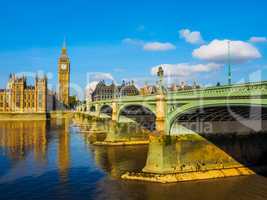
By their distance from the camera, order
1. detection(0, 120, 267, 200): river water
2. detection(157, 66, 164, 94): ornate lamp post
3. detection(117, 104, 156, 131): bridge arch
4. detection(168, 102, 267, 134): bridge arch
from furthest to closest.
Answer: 1. detection(117, 104, 156, 131): bridge arch
2. detection(157, 66, 164, 94): ornate lamp post
3. detection(168, 102, 267, 134): bridge arch
4. detection(0, 120, 267, 200): river water

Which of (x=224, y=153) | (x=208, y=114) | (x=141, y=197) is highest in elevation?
(x=208, y=114)

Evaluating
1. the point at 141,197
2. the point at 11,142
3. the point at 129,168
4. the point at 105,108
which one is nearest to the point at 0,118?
the point at 105,108

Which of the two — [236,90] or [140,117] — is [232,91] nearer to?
[236,90]

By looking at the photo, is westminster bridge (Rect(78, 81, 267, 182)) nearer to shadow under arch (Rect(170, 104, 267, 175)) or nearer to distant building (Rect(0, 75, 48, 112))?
shadow under arch (Rect(170, 104, 267, 175))

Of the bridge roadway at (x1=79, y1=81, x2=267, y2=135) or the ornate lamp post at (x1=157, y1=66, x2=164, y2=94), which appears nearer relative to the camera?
the bridge roadway at (x1=79, y1=81, x2=267, y2=135)

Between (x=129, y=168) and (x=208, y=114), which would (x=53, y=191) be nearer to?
(x=129, y=168)

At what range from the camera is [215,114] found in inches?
1647

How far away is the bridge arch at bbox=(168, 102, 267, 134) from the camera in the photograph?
36688mm

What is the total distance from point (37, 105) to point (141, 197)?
6105 inches

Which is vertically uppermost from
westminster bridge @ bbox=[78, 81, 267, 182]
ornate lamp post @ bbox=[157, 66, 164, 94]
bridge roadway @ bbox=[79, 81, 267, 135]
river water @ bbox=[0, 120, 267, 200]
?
A: ornate lamp post @ bbox=[157, 66, 164, 94]

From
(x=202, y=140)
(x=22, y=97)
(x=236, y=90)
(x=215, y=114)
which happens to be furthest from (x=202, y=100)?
(x=22, y=97)

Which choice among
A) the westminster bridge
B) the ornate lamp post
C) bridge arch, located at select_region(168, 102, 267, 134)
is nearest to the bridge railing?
the westminster bridge

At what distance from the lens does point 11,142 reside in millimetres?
72125

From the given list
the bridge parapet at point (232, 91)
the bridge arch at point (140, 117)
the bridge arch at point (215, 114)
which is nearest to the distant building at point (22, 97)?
the bridge arch at point (140, 117)
